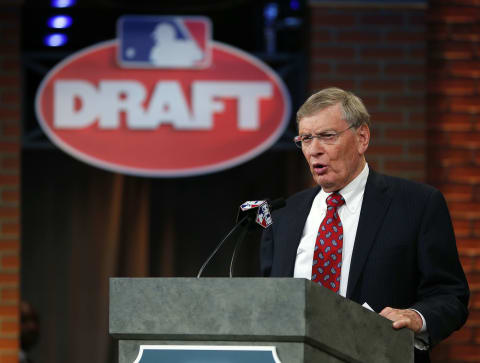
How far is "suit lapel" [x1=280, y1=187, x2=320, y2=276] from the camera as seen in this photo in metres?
3.73

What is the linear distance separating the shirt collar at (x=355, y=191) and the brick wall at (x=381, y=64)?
2.98 meters

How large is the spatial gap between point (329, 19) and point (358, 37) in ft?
0.73

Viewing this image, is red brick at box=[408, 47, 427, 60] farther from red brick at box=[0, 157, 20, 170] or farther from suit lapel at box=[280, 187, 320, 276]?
suit lapel at box=[280, 187, 320, 276]

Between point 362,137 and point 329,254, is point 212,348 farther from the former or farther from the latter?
point 362,137

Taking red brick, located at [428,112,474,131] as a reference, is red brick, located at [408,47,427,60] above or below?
above

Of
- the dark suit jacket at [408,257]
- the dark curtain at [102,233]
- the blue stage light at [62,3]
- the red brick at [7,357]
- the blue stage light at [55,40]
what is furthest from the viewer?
the dark curtain at [102,233]

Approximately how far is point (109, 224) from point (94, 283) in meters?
0.45

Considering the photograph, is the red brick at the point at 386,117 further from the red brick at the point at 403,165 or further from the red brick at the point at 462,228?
the red brick at the point at 462,228

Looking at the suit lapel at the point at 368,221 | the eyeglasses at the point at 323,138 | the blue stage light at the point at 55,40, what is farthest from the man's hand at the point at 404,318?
the blue stage light at the point at 55,40

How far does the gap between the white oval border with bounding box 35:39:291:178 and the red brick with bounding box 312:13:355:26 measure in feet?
1.48

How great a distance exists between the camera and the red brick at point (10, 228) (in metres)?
6.69

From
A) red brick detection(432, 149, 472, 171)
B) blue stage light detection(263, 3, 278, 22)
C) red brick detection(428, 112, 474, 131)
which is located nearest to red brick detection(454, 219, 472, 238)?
red brick detection(432, 149, 472, 171)

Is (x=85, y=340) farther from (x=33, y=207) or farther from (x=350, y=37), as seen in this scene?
(x=350, y=37)

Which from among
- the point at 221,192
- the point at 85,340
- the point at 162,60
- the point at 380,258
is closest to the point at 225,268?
the point at 221,192
